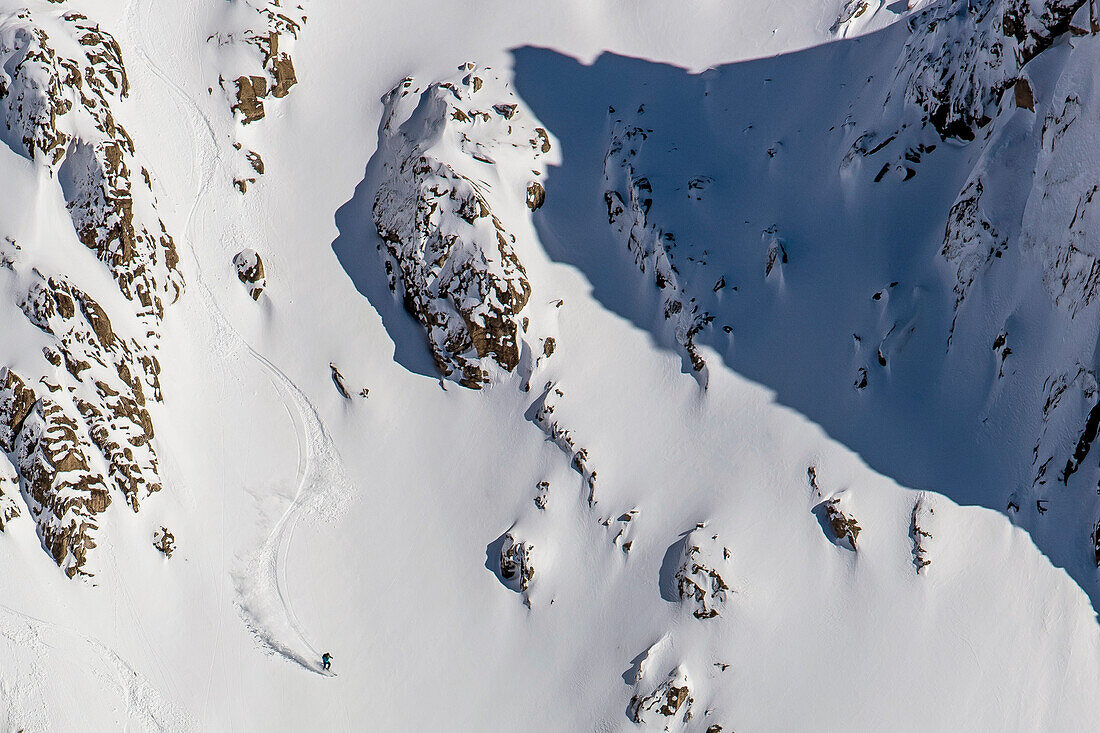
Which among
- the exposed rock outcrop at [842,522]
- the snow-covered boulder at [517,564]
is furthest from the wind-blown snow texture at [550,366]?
the snow-covered boulder at [517,564]

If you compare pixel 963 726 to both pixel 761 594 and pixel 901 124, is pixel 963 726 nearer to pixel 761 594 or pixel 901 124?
pixel 761 594

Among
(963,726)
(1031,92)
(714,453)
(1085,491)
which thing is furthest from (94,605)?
(1031,92)

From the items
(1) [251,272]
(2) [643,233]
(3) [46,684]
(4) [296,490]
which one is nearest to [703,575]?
(2) [643,233]

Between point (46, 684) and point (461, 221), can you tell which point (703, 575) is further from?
point (46, 684)

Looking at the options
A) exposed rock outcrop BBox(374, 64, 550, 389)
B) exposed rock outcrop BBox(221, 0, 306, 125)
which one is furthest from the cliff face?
exposed rock outcrop BBox(374, 64, 550, 389)

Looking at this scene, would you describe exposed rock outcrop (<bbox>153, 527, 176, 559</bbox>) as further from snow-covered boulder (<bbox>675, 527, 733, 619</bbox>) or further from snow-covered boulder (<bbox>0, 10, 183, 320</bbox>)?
snow-covered boulder (<bbox>675, 527, 733, 619</bbox>)

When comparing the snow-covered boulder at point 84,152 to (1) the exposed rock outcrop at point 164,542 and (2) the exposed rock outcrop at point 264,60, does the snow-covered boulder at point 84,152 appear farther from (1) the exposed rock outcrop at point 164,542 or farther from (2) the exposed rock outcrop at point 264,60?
(1) the exposed rock outcrop at point 164,542
